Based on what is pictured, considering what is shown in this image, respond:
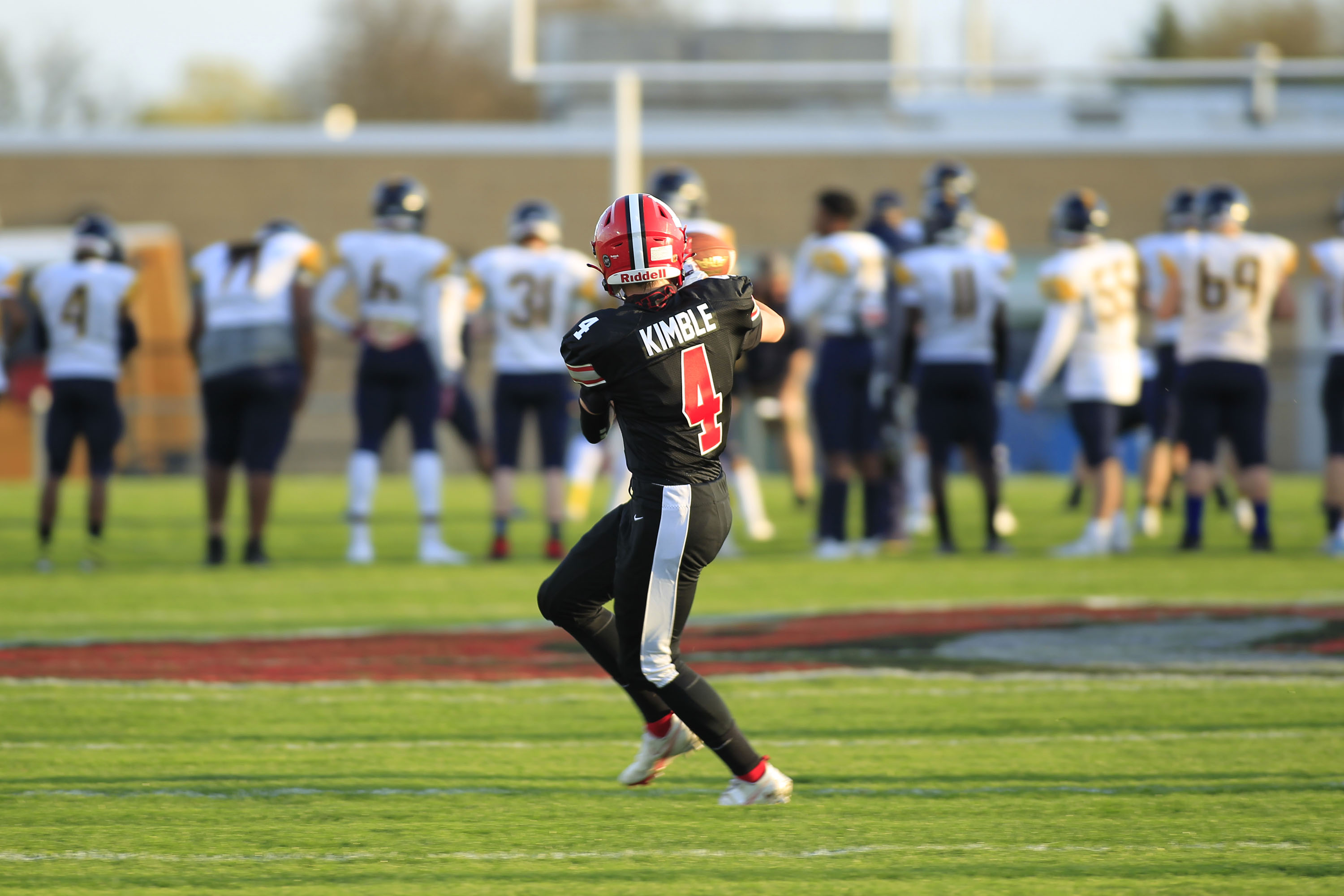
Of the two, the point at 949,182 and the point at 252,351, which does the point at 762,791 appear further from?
the point at 949,182

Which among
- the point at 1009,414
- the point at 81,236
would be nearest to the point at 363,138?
the point at 1009,414

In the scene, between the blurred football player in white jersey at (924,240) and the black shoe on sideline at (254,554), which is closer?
the black shoe on sideline at (254,554)

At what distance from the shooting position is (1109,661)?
6355mm

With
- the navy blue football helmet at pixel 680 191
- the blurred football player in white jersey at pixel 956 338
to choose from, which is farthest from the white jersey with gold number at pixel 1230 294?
the navy blue football helmet at pixel 680 191

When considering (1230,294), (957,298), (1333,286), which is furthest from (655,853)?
(1333,286)

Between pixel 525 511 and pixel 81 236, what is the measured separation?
17.3 ft

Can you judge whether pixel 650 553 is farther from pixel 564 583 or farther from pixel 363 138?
pixel 363 138

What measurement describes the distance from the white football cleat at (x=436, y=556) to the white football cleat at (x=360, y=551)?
1.09 feet

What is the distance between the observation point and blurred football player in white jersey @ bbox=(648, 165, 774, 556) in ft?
16.2

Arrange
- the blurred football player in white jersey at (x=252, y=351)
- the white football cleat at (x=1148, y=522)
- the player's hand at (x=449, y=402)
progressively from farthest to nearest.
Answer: the white football cleat at (x=1148, y=522)
the player's hand at (x=449, y=402)
the blurred football player in white jersey at (x=252, y=351)

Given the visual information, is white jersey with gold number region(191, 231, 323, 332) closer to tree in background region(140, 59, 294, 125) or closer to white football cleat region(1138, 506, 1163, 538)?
white football cleat region(1138, 506, 1163, 538)

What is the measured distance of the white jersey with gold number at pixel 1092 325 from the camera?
991 centimetres

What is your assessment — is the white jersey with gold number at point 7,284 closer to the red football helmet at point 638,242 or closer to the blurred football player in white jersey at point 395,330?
the blurred football player in white jersey at point 395,330

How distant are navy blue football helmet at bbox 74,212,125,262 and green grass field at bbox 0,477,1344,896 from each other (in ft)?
9.40
